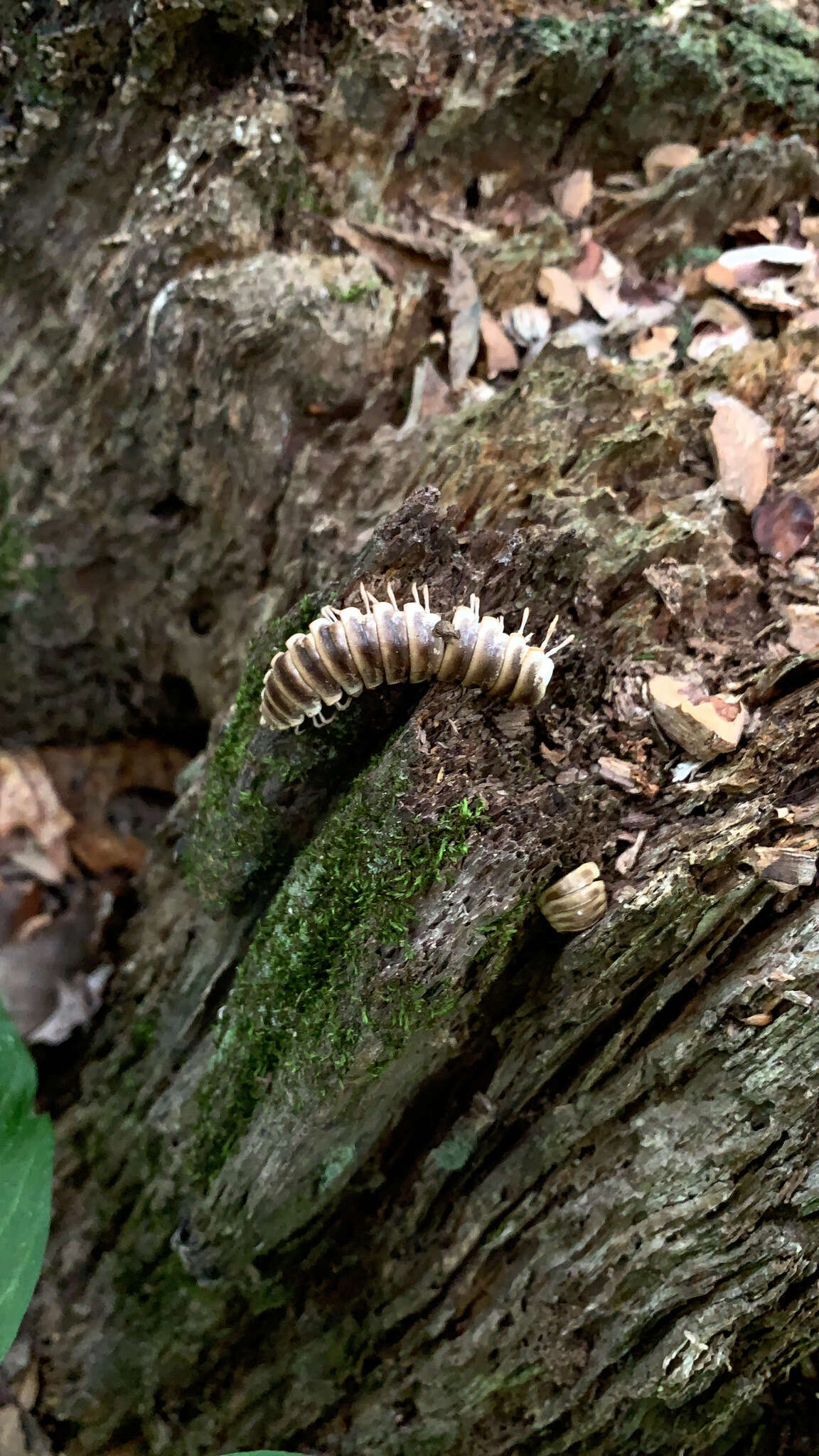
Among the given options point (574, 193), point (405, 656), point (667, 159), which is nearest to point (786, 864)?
point (405, 656)

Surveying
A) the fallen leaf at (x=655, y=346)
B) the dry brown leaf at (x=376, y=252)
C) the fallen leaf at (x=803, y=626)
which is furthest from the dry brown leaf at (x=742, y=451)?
the dry brown leaf at (x=376, y=252)

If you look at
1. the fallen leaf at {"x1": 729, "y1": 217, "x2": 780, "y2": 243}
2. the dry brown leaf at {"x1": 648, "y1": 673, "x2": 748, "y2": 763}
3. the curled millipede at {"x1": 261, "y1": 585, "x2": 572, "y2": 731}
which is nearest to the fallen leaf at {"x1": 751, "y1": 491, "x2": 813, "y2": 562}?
the dry brown leaf at {"x1": 648, "y1": 673, "x2": 748, "y2": 763}

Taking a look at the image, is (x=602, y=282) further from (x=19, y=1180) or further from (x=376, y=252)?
(x=19, y=1180)

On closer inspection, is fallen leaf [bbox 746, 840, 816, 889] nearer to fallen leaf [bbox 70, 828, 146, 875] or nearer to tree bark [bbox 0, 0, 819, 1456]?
tree bark [bbox 0, 0, 819, 1456]

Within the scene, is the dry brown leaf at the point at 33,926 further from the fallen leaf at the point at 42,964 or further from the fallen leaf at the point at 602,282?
the fallen leaf at the point at 602,282

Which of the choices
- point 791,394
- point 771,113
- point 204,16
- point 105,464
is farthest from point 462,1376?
point 771,113

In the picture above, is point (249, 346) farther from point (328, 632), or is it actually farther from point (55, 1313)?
point (55, 1313)
